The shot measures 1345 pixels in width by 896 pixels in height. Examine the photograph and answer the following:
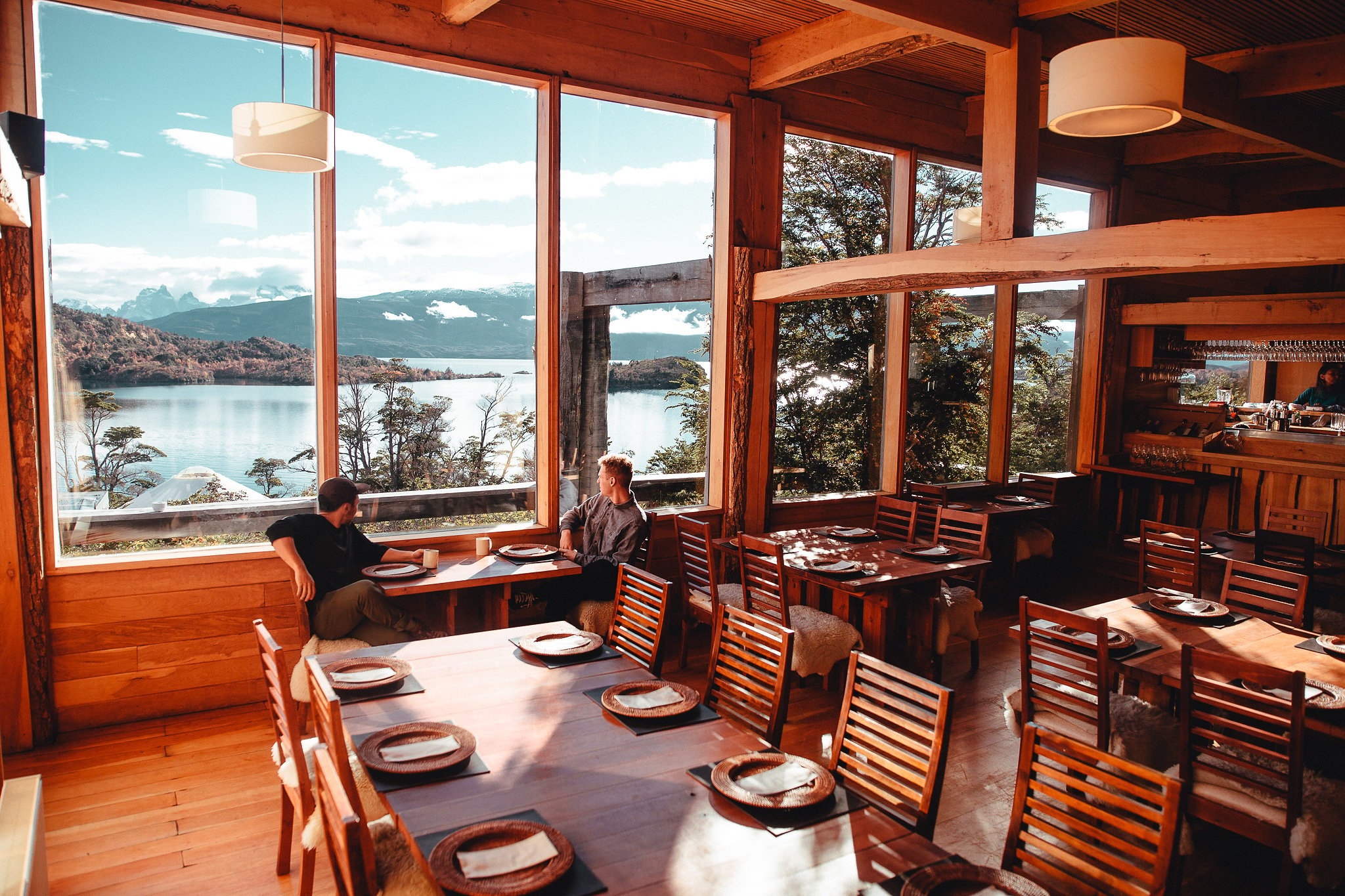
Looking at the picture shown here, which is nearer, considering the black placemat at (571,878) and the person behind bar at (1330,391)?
the black placemat at (571,878)

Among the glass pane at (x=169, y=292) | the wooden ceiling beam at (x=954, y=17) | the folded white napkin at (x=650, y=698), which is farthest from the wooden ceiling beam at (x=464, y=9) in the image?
the folded white napkin at (x=650, y=698)

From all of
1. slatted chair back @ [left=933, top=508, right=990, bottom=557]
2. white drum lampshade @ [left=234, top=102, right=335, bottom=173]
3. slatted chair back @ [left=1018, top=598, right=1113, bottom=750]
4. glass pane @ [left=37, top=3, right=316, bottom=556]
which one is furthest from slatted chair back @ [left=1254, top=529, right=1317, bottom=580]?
glass pane @ [left=37, top=3, right=316, bottom=556]

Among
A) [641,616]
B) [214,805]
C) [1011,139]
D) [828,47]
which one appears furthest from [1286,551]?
[214,805]

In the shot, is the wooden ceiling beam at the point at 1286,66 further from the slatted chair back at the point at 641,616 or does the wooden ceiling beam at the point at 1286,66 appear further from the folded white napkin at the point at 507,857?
the folded white napkin at the point at 507,857

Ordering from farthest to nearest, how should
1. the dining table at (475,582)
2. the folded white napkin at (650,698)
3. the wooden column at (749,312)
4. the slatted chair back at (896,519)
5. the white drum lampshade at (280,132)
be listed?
the wooden column at (749,312) → the slatted chair back at (896,519) → the dining table at (475,582) → the white drum lampshade at (280,132) → the folded white napkin at (650,698)

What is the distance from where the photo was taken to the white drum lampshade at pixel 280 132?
138 inches

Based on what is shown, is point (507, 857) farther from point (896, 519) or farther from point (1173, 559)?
point (896, 519)

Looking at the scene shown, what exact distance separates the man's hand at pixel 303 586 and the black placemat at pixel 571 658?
1318 mm

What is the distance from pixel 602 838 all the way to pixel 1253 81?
6406mm

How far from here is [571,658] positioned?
3.06 m

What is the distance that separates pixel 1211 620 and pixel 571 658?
9.05 ft

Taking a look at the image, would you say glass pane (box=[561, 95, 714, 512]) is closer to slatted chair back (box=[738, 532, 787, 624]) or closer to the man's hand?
slatted chair back (box=[738, 532, 787, 624])

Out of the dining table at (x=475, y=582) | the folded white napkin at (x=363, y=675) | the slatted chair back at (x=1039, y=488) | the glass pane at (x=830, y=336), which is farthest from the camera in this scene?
the slatted chair back at (x=1039, y=488)

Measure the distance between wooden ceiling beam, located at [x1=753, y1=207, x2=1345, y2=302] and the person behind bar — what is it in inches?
190
